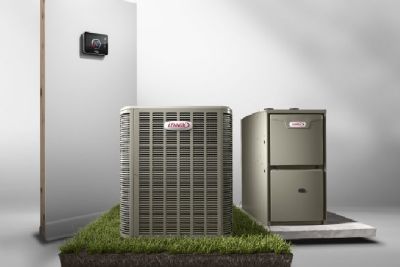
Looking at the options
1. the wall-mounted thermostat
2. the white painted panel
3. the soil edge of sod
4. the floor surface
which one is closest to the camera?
the soil edge of sod

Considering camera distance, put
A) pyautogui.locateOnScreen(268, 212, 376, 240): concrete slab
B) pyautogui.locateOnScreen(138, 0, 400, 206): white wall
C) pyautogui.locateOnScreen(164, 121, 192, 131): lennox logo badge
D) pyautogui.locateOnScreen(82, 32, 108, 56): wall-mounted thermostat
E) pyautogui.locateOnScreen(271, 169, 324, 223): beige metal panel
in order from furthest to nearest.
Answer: pyautogui.locateOnScreen(138, 0, 400, 206): white wall, pyautogui.locateOnScreen(82, 32, 108, 56): wall-mounted thermostat, pyautogui.locateOnScreen(271, 169, 324, 223): beige metal panel, pyautogui.locateOnScreen(268, 212, 376, 240): concrete slab, pyautogui.locateOnScreen(164, 121, 192, 131): lennox logo badge

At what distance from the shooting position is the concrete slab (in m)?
2.87

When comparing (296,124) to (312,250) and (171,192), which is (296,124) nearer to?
(312,250)

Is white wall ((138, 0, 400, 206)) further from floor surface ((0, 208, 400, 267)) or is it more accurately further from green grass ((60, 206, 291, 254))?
green grass ((60, 206, 291, 254))

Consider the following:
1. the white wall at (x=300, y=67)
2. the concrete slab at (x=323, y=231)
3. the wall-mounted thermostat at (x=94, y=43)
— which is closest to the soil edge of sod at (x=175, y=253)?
the concrete slab at (x=323, y=231)

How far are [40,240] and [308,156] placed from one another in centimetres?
182

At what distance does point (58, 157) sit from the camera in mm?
3229

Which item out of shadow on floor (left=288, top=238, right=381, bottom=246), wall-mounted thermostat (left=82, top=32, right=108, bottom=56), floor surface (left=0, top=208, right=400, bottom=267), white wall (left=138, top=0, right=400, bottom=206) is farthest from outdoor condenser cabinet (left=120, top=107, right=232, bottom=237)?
white wall (left=138, top=0, right=400, bottom=206)

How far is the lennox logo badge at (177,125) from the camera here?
2189 millimetres

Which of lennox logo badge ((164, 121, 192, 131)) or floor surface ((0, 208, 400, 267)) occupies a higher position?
lennox logo badge ((164, 121, 192, 131))

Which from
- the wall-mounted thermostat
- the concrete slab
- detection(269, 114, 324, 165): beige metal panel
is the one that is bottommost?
the concrete slab

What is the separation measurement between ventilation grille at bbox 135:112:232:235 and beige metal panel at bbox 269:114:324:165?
80 centimetres

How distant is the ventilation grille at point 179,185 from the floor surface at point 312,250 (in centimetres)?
62

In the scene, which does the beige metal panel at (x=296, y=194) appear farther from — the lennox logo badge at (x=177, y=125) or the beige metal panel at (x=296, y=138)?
the lennox logo badge at (x=177, y=125)
